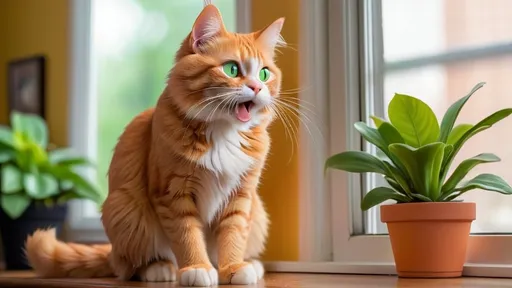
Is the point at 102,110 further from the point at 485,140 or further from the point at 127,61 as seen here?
the point at 485,140

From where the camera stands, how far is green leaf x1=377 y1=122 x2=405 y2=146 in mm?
1270

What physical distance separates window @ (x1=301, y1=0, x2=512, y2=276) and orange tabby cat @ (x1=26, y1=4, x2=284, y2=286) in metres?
0.26

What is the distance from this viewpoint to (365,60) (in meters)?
1.60

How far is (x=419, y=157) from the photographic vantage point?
47.6 inches

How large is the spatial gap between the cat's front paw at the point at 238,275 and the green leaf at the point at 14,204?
39.5 inches

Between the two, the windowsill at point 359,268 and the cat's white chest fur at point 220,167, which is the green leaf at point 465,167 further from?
the cat's white chest fur at point 220,167

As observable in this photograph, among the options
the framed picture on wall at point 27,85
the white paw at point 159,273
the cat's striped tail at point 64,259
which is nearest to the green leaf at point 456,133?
the white paw at point 159,273

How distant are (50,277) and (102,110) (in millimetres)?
997

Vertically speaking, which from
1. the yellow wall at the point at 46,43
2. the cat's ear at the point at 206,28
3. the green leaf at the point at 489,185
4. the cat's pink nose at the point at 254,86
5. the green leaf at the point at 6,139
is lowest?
the green leaf at the point at 489,185

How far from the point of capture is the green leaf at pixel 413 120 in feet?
4.09

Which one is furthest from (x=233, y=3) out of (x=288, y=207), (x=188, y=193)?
(x=188, y=193)

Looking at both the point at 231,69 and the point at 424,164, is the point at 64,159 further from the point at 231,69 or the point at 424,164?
the point at 424,164

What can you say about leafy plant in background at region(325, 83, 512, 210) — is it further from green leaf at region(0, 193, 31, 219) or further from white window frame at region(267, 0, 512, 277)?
green leaf at region(0, 193, 31, 219)

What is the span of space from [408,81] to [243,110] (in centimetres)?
49
